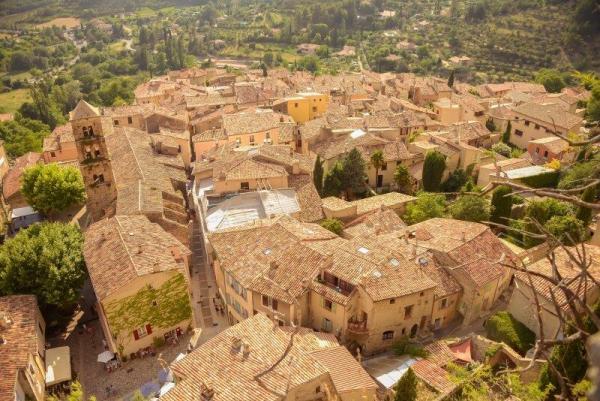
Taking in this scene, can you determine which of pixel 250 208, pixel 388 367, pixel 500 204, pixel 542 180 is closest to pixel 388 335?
pixel 388 367

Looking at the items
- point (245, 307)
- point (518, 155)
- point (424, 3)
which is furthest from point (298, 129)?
point (424, 3)

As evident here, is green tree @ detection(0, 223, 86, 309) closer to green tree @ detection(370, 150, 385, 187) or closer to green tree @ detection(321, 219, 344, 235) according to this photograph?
green tree @ detection(321, 219, 344, 235)

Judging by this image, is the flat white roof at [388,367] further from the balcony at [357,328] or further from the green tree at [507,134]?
the green tree at [507,134]

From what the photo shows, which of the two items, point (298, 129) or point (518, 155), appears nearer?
point (518, 155)

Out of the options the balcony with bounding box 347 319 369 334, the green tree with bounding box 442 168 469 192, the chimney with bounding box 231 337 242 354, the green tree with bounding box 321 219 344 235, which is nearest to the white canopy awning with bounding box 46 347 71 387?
the chimney with bounding box 231 337 242 354

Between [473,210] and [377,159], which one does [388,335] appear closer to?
[473,210]

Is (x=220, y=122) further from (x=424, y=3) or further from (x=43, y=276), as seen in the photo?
(x=424, y=3)

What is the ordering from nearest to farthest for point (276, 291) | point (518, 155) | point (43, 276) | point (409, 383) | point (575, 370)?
point (575, 370), point (409, 383), point (276, 291), point (43, 276), point (518, 155)
